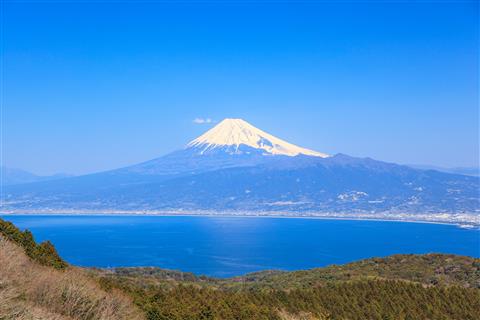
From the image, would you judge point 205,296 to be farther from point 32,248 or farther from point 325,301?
point 32,248

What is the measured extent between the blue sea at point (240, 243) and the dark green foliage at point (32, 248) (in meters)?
48.1

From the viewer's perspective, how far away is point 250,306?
18812 millimetres

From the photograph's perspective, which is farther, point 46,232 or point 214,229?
A: point 214,229

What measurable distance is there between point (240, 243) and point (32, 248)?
3245 inches

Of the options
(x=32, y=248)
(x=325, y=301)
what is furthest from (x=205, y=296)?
(x=32, y=248)

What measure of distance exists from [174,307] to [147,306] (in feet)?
3.33

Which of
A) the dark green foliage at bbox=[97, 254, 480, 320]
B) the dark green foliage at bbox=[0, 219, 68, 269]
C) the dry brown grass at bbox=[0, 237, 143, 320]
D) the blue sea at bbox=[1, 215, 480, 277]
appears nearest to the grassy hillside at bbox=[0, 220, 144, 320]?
the dry brown grass at bbox=[0, 237, 143, 320]

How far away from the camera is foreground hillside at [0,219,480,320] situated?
1250 centimetres

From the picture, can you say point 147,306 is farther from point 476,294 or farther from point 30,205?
point 30,205

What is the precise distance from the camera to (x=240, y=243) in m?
101

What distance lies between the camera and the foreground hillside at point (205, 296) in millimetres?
12500

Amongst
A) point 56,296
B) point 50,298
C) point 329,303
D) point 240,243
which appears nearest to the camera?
point 50,298

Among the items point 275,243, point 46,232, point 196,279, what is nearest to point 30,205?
point 46,232

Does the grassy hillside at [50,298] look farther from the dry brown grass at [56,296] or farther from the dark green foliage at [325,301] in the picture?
the dark green foliage at [325,301]
